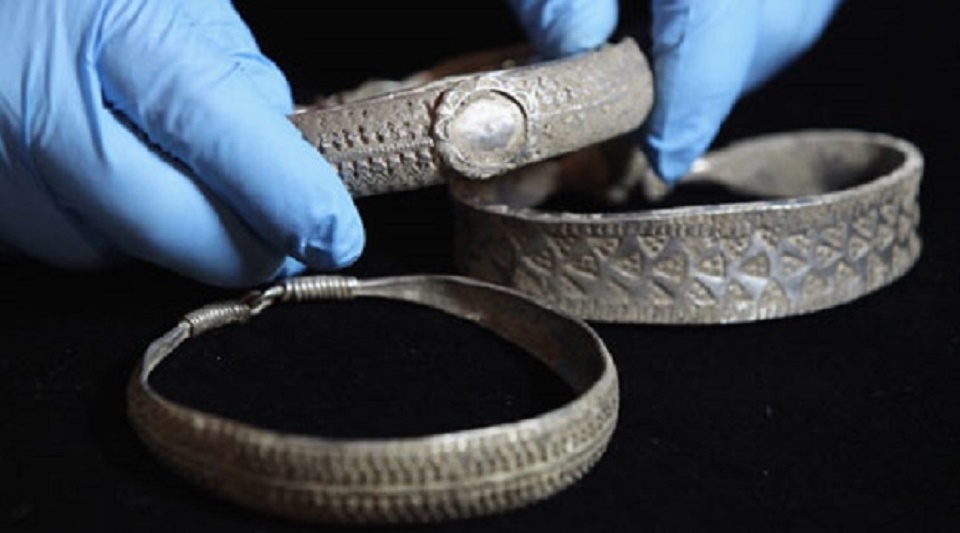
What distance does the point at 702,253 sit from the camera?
1272mm

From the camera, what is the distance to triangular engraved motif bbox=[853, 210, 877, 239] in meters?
1.32

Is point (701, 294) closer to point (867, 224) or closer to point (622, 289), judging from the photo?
point (622, 289)

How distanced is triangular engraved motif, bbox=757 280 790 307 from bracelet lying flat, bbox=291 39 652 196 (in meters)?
0.21

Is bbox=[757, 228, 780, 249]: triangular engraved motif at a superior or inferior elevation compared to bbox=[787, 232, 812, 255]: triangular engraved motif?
superior

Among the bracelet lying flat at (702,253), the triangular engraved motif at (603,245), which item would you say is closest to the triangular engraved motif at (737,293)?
the bracelet lying flat at (702,253)

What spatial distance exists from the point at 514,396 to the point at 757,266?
11.1 inches

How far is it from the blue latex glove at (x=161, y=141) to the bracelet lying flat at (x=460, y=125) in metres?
0.04

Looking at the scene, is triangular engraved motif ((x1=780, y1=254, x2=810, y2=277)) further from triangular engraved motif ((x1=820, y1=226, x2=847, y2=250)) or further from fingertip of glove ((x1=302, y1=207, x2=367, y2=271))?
fingertip of glove ((x1=302, y1=207, x2=367, y2=271))

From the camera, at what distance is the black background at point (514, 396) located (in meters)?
0.99

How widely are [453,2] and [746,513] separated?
1037 mm

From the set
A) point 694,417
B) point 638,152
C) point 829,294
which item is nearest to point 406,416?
point 694,417

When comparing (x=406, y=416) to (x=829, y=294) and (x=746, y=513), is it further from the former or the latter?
(x=829, y=294)

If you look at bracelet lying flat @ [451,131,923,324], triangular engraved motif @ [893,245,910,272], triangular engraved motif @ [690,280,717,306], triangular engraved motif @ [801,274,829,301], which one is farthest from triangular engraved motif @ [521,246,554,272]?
triangular engraved motif @ [893,245,910,272]

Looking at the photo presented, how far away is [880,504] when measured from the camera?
986mm
